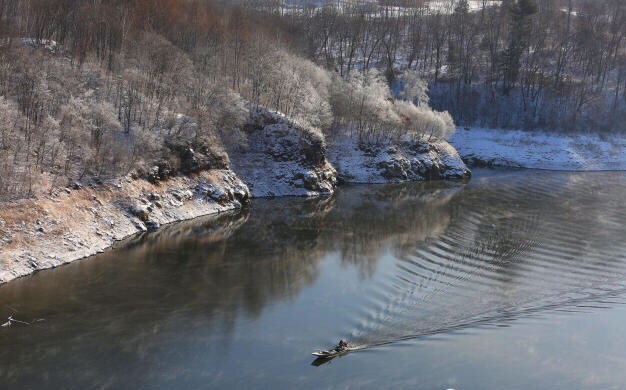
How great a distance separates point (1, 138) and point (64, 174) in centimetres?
475

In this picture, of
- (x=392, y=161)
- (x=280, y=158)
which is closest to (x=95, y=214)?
(x=280, y=158)

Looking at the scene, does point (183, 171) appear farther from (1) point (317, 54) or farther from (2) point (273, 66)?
(1) point (317, 54)

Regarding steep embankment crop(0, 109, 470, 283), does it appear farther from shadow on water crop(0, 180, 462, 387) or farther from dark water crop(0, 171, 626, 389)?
dark water crop(0, 171, 626, 389)

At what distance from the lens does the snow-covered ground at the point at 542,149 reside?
87.4m

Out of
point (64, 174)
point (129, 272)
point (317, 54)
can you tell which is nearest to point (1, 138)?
point (64, 174)

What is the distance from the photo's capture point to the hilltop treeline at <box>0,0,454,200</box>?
43.3 meters

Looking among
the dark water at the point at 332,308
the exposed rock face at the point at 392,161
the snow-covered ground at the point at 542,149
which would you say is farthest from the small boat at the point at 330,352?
the snow-covered ground at the point at 542,149

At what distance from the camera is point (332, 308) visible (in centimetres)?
2958

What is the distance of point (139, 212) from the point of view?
44219mm

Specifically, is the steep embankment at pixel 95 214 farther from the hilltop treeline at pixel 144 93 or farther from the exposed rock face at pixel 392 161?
the exposed rock face at pixel 392 161

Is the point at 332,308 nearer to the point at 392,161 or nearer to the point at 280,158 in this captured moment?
the point at 280,158

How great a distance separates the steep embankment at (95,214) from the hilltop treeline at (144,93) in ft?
4.71

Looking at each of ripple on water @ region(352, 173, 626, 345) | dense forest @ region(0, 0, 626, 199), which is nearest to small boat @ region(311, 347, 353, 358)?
ripple on water @ region(352, 173, 626, 345)

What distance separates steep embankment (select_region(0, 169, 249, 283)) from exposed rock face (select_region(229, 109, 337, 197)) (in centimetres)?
565
